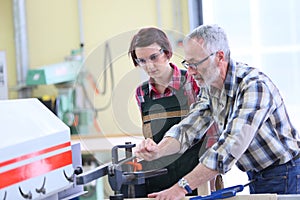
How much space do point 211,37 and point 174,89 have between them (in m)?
0.20

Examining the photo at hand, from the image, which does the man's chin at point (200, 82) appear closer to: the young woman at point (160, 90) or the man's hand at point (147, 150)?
the young woman at point (160, 90)

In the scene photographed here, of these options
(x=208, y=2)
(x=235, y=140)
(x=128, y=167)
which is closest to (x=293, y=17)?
(x=208, y=2)

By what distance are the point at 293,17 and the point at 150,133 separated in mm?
2319

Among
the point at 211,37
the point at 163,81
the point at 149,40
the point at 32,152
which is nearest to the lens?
the point at 32,152

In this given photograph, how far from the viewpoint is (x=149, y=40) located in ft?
4.19

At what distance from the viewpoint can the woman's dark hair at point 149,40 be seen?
1.24m

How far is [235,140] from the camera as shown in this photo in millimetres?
1390

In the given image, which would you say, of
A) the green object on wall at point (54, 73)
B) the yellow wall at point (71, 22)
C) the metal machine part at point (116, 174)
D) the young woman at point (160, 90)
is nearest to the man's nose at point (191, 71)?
the young woman at point (160, 90)

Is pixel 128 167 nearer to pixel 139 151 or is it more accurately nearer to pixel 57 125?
pixel 139 151

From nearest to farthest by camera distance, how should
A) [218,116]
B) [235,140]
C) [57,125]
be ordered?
[57,125] → [235,140] → [218,116]

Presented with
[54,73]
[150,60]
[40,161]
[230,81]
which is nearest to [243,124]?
[230,81]

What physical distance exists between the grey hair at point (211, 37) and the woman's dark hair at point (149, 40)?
16 centimetres

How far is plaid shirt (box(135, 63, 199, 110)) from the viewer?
4.53 feet

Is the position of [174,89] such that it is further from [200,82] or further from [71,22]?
[71,22]
